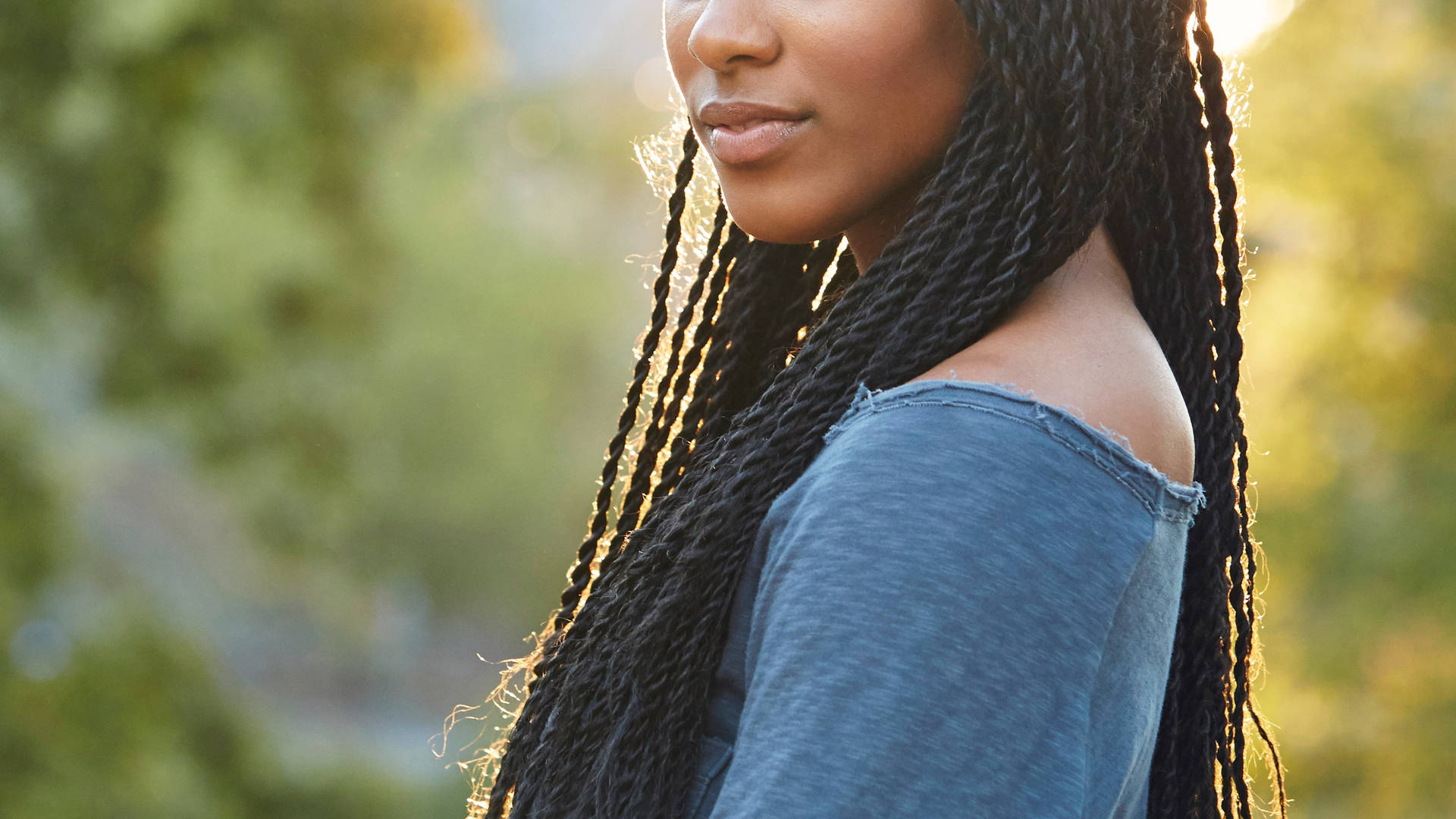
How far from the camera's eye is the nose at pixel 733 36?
45.5 inches

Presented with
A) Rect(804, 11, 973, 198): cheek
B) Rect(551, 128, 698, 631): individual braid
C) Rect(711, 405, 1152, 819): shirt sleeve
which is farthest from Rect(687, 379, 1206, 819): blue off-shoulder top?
Rect(551, 128, 698, 631): individual braid

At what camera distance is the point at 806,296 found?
164 centimetres

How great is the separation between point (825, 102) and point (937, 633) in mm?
516

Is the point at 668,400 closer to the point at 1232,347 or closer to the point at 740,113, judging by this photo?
the point at 740,113

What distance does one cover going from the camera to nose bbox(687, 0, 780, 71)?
116cm

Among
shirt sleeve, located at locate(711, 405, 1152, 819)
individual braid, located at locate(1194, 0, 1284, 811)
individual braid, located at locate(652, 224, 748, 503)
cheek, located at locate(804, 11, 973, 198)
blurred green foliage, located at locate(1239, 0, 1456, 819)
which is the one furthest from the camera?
blurred green foliage, located at locate(1239, 0, 1456, 819)

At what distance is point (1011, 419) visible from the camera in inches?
35.9

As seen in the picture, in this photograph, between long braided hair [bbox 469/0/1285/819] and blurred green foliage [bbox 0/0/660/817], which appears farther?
blurred green foliage [bbox 0/0/660/817]

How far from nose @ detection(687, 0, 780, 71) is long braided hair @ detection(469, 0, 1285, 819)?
0.18 metres

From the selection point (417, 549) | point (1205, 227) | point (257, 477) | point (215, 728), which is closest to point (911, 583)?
point (1205, 227)

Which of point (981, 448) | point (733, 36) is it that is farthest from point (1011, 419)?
point (733, 36)

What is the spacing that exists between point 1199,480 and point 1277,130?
6524 mm

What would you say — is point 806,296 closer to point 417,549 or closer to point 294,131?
point 294,131

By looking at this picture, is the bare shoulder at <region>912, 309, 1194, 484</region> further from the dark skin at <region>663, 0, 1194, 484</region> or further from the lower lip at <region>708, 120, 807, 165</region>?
the lower lip at <region>708, 120, 807, 165</region>
